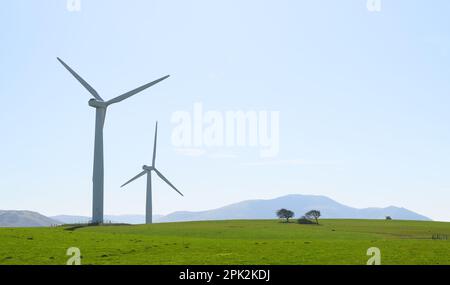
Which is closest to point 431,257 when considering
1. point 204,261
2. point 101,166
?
point 204,261

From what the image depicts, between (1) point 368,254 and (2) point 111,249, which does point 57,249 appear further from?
(1) point 368,254

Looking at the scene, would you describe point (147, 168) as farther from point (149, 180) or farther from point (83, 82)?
point (83, 82)

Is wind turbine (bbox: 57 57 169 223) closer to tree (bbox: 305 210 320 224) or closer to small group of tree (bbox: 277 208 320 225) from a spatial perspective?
small group of tree (bbox: 277 208 320 225)

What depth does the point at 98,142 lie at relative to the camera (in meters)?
120

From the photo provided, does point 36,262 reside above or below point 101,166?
below

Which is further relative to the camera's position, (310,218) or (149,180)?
(149,180)

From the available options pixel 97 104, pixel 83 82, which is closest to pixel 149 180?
pixel 97 104

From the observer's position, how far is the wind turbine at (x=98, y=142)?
392ft

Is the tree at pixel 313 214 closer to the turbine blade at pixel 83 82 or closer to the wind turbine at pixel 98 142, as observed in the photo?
the wind turbine at pixel 98 142

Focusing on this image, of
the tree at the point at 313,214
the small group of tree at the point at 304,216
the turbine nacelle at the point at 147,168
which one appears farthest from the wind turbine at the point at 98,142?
the tree at the point at 313,214

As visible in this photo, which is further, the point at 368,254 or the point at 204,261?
the point at 368,254

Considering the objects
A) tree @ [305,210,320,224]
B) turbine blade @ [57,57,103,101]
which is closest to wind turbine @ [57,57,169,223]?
turbine blade @ [57,57,103,101]
